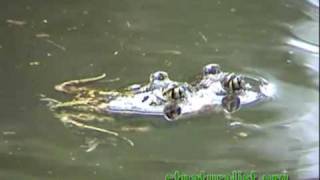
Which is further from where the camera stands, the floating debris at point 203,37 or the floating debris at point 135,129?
the floating debris at point 203,37

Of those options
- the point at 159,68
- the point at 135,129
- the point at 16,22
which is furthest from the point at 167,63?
the point at 16,22

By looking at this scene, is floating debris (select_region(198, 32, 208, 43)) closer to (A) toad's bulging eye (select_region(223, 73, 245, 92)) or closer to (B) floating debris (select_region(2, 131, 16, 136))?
(A) toad's bulging eye (select_region(223, 73, 245, 92))

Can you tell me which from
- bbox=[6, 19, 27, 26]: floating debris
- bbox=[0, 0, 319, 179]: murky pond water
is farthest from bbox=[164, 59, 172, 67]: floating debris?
bbox=[6, 19, 27, 26]: floating debris

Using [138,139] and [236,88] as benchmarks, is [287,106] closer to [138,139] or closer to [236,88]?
[236,88]

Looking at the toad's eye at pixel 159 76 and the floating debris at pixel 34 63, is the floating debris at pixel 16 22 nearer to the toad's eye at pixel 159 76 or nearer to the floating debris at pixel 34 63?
the floating debris at pixel 34 63

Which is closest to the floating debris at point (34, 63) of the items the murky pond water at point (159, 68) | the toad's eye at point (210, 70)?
the murky pond water at point (159, 68)

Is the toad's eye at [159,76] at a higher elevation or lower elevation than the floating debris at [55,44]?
lower

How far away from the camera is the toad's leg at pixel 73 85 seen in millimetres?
912

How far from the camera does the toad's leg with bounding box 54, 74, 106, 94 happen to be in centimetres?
91

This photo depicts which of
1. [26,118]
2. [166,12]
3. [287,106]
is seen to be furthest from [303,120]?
[26,118]

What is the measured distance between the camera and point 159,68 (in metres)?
0.95

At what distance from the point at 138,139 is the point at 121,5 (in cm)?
24

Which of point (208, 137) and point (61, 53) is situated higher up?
point (61, 53)

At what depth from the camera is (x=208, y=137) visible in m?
0.90
